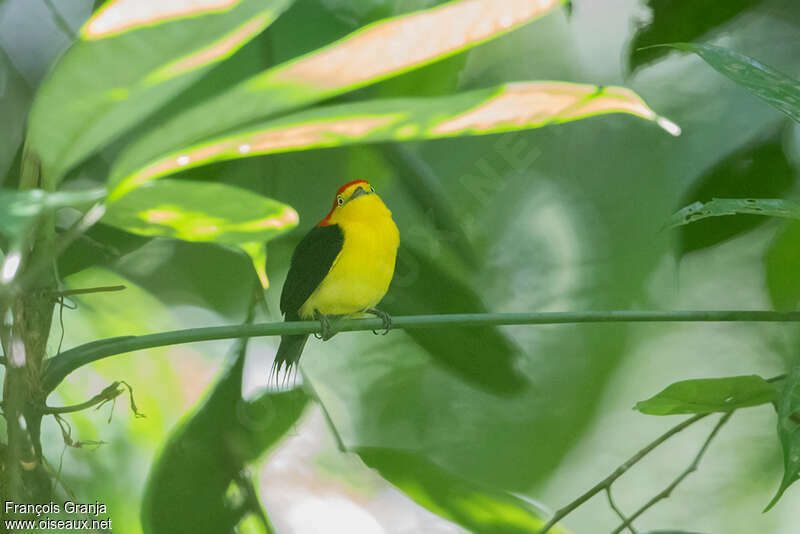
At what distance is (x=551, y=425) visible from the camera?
3.11 ft

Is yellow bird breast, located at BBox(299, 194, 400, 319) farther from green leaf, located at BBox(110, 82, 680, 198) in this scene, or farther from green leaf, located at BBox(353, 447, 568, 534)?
green leaf, located at BBox(110, 82, 680, 198)

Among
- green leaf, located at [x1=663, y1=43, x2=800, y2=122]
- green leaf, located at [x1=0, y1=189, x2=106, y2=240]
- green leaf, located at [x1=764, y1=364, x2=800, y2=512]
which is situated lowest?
green leaf, located at [x1=764, y1=364, x2=800, y2=512]

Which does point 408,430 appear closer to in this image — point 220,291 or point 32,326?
point 220,291

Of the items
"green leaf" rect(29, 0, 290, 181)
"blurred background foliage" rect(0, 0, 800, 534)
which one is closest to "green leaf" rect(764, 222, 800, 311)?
"blurred background foliage" rect(0, 0, 800, 534)

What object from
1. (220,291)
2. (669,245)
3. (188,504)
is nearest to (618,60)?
(669,245)

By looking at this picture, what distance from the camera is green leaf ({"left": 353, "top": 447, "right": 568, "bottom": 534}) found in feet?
1.95

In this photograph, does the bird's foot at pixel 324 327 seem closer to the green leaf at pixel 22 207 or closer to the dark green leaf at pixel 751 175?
the green leaf at pixel 22 207

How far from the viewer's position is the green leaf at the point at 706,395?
44cm

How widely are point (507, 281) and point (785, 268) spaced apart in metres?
0.39

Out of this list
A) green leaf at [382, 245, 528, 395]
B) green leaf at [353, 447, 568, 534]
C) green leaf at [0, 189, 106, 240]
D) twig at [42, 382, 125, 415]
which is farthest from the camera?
green leaf at [382, 245, 528, 395]

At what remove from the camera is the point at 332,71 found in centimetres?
26

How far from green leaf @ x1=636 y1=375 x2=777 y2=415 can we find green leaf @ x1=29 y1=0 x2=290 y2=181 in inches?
12.3

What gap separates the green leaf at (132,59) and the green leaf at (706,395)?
31 centimetres

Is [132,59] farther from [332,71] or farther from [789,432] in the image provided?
[789,432]
